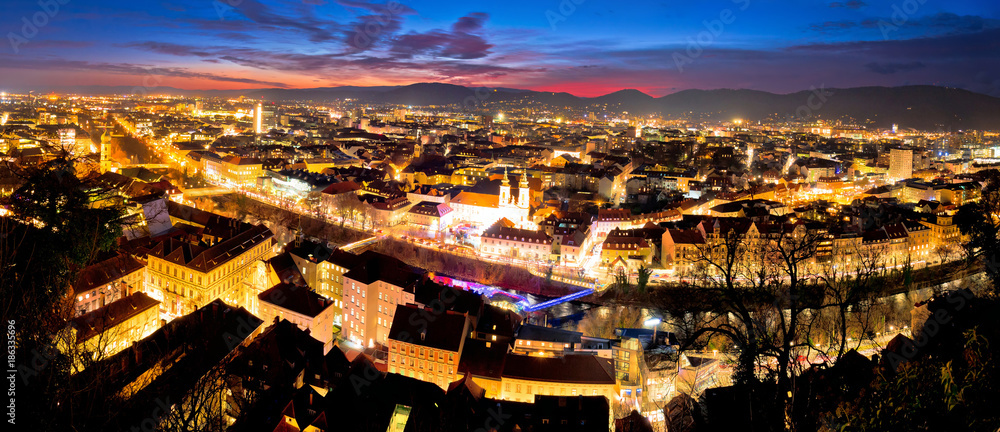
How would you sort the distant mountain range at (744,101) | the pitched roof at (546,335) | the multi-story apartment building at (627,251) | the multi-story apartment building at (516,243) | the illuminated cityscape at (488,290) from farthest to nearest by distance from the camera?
the distant mountain range at (744,101), the multi-story apartment building at (516,243), the multi-story apartment building at (627,251), the pitched roof at (546,335), the illuminated cityscape at (488,290)

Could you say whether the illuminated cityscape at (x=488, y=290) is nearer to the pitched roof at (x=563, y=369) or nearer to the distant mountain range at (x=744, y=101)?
the pitched roof at (x=563, y=369)

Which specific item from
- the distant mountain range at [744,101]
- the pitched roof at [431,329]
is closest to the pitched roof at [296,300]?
the pitched roof at [431,329]

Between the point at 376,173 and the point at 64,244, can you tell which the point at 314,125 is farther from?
the point at 64,244

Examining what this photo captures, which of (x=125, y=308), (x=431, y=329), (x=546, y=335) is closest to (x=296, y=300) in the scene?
(x=125, y=308)

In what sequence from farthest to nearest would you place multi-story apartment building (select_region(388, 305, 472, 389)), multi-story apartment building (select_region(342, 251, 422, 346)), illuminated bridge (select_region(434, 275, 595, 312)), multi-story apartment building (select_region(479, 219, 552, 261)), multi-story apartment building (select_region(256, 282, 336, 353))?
1. multi-story apartment building (select_region(479, 219, 552, 261))
2. illuminated bridge (select_region(434, 275, 595, 312))
3. multi-story apartment building (select_region(342, 251, 422, 346))
4. multi-story apartment building (select_region(256, 282, 336, 353))
5. multi-story apartment building (select_region(388, 305, 472, 389))

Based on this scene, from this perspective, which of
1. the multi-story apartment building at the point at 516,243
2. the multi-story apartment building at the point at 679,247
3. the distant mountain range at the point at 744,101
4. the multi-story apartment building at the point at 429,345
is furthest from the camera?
the distant mountain range at the point at 744,101

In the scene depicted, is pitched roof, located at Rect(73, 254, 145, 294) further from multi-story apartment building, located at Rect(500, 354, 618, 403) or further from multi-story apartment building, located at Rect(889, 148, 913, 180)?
multi-story apartment building, located at Rect(889, 148, 913, 180)

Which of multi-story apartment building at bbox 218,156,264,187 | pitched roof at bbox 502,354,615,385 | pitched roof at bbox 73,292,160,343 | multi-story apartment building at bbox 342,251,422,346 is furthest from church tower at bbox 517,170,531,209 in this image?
multi-story apartment building at bbox 218,156,264,187

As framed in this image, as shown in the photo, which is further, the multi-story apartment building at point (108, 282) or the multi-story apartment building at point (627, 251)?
the multi-story apartment building at point (627, 251)
